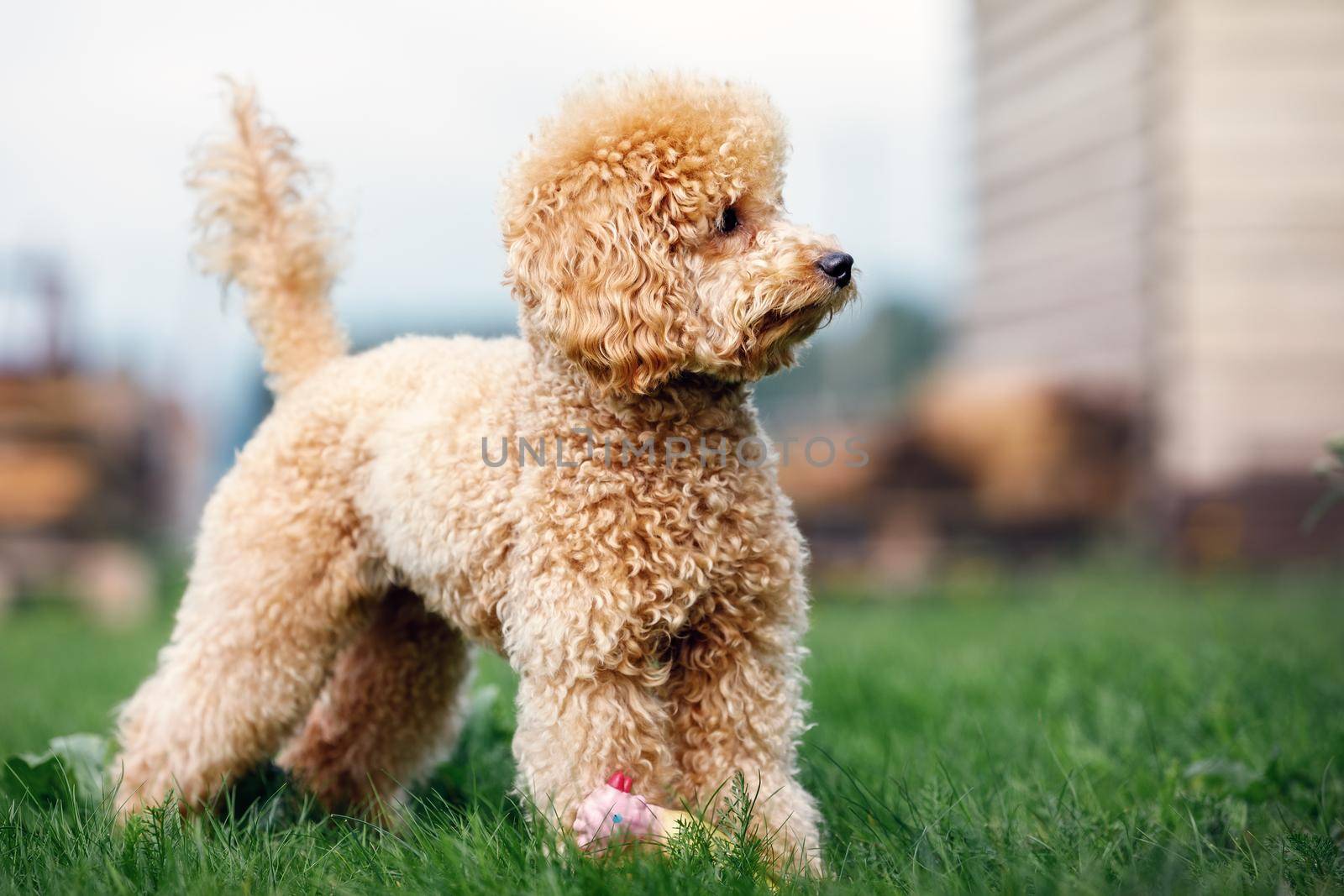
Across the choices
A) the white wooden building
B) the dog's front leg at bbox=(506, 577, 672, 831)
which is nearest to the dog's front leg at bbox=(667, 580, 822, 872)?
the dog's front leg at bbox=(506, 577, 672, 831)

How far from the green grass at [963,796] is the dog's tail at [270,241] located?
1280mm

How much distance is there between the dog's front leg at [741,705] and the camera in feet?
8.06

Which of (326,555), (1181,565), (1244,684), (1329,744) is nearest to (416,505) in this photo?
(326,555)

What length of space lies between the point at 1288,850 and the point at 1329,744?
3.41 feet

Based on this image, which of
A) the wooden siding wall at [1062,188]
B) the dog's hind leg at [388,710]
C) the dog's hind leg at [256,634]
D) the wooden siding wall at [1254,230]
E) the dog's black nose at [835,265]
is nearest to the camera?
the dog's black nose at [835,265]

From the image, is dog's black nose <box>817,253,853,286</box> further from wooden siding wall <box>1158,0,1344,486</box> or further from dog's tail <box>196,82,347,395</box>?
wooden siding wall <box>1158,0,1344,486</box>

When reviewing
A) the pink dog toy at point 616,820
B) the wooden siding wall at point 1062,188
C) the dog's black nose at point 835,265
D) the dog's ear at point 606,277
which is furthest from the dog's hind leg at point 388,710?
the wooden siding wall at point 1062,188

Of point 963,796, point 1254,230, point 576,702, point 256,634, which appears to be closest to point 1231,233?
point 1254,230

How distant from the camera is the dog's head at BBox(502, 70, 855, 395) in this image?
228 cm

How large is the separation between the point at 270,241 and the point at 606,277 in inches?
55.1

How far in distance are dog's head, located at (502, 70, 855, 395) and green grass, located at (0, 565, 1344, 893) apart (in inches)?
38.6

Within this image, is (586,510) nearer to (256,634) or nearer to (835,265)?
(835,265)

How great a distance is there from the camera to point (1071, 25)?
34.3 ft

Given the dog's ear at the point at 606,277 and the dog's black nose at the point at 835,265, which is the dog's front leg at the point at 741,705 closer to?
the dog's ear at the point at 606,277
